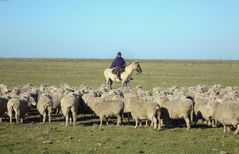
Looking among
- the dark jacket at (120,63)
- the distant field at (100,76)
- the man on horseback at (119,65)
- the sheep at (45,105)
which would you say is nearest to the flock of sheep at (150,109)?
the sheep at (45,105)

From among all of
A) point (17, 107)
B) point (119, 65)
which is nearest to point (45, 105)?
point (17, 107)

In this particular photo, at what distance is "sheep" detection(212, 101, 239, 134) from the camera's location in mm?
14438

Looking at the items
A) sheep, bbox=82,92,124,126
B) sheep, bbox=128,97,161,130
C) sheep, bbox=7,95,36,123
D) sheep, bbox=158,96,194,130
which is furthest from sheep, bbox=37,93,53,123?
sheep, bbox=158,96,194,130

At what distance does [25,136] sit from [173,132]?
5.07 meters

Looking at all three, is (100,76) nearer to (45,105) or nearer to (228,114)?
(45,105)

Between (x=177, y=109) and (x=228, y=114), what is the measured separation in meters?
1.93

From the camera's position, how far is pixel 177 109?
15.7m

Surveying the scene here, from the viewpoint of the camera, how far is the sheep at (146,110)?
15.4 m

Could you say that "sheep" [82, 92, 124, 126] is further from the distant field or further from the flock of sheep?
the distant field

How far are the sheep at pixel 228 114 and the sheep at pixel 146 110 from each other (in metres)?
2.12

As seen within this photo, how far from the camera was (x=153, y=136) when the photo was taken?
1412 cm

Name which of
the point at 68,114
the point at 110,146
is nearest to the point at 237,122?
the point at 110,146

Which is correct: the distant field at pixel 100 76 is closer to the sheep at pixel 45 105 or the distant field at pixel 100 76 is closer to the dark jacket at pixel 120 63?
the dark jacket at pixel 120 63

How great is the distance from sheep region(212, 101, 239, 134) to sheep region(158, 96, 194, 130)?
97 cm
